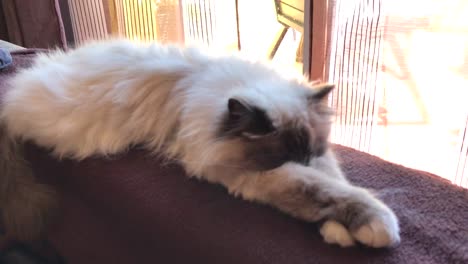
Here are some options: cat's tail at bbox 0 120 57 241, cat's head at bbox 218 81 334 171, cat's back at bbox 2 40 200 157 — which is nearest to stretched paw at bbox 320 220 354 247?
cat's head at bbox 218 81 334 171

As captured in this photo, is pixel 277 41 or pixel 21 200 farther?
pixel 277 41

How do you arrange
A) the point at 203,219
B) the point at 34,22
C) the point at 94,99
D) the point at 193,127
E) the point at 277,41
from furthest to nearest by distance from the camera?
the point at 34,22, the point at 277,41, the point at 94,99, the point at 193,127, the point at 203,219

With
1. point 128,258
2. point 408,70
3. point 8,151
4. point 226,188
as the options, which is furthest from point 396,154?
point 8,151

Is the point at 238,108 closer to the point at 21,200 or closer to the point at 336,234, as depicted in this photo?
the point at 336,234

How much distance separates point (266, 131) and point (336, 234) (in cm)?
27

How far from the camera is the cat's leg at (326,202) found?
852 millimetres

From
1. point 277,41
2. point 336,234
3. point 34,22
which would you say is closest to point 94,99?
point 336,234

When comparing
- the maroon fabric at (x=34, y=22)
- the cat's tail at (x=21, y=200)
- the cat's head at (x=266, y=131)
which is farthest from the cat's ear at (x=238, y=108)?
the maroon fabric at (x=34, y=22)

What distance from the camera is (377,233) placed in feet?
2.74

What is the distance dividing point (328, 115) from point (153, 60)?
1.59 ft

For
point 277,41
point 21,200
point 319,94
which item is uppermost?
point 319,94

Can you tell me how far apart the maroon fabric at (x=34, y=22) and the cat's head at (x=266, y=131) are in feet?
7.17

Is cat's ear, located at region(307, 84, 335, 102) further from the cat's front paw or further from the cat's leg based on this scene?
the cat's front paw

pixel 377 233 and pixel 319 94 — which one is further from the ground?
pixel 319 94
